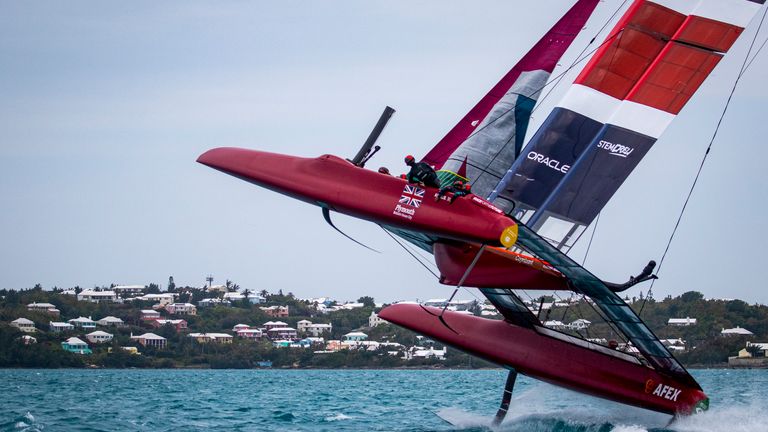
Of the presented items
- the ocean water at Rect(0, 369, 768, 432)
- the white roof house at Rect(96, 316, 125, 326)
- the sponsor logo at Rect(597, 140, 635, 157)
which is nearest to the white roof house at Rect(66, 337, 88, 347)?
the white roof house at Rect(96, 316, 125, 326)

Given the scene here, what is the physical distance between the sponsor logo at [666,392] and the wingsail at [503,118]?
460 centimetres

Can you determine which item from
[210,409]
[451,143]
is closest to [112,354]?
[210,409]

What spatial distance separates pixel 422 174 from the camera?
54.2 ft

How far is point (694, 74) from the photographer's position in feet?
62.9

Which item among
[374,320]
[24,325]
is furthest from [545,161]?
[374,320]

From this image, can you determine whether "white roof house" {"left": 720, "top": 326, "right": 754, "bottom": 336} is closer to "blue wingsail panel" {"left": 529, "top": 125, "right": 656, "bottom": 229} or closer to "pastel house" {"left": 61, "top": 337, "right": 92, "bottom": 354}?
"pastel house" {"left": 61, "top": 337, "right": 92, "bottom": 354}

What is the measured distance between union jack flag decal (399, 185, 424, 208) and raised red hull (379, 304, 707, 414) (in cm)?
383

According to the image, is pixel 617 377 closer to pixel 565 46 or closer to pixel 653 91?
pixel 653 91

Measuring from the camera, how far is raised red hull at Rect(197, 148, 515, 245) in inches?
636

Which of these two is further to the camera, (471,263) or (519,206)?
(519,206)

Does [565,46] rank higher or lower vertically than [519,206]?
higher

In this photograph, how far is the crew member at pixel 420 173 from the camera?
54.1 feet

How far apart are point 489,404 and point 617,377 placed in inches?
370

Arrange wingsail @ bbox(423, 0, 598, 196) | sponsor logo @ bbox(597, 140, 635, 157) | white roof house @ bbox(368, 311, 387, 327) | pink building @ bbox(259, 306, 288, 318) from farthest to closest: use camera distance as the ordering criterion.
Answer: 1. pink building @ bbox(259, 306, 288, 318)
2. white roof house @ bbox(368, 311, 387, 327)
3. wingsail @ bbox(423, 0, 598, 196)
4. sponsor logo @ bbox(597, 140, 635, 157)
